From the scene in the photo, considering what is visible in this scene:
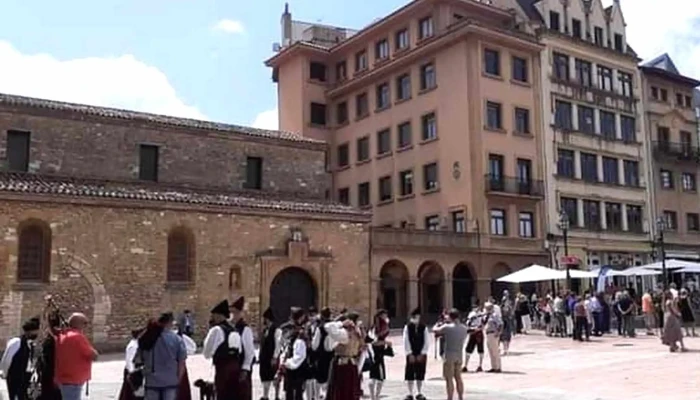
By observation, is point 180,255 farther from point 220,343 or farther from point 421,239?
point 220,343

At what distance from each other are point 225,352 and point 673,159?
45524mm

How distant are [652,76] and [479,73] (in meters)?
16.1

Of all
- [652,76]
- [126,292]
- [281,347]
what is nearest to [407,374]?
[281,347]

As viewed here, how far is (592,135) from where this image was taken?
45406 millimetres

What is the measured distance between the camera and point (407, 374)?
14469 millimetres

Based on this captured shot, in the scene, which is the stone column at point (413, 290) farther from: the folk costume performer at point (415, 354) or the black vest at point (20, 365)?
the black vest at point (20, 365)

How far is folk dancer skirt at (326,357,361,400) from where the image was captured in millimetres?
11828

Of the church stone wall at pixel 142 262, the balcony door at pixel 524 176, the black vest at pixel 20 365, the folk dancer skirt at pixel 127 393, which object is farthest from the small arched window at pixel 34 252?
the balcony door at pixel 524 176

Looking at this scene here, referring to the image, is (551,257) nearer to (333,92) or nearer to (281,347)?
(333,92)

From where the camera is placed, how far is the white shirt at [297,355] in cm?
1236

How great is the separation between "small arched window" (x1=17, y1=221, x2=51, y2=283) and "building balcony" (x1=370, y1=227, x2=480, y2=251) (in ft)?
48.6

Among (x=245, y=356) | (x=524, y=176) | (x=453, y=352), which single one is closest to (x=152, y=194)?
(x=453, y=352)

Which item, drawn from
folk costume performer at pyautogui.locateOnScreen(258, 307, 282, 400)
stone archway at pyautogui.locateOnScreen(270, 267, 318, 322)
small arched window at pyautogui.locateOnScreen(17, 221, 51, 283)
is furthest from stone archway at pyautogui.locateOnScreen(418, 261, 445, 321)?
folk costume performer at pyautogui.locateOnScreen(258, 307, 282, 400)

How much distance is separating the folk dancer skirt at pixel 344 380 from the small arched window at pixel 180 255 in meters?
16.3
